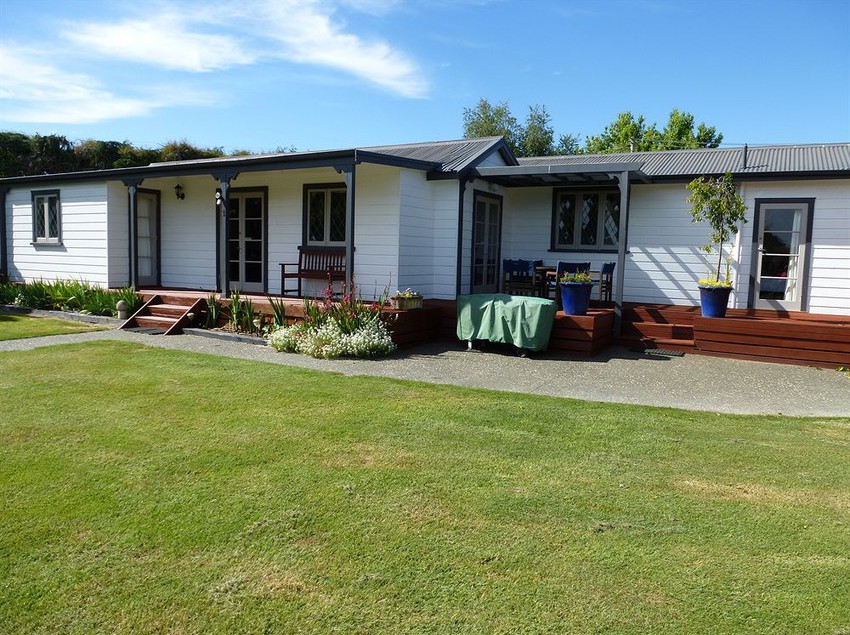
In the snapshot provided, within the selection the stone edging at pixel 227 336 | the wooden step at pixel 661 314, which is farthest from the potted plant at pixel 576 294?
the stone edging at pixel 227 336

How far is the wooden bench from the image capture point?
1162 cm

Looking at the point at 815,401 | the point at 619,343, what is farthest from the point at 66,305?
the point at 815,401

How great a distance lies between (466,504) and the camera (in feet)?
12.1

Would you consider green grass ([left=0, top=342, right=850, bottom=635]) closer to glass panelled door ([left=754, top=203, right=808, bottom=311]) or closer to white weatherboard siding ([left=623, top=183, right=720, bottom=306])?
glass panelled door ([left=754, top=203, right=808, bottom=311])

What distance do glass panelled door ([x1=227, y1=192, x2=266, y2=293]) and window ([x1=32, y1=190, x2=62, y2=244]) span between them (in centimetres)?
419

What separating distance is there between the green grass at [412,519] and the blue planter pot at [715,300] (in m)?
4.05

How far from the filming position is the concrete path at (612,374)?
6.73 m

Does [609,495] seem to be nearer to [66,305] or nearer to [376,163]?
[376,163]

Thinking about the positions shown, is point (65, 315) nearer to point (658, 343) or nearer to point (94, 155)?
point (658, 343)

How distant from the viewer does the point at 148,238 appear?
1450cm

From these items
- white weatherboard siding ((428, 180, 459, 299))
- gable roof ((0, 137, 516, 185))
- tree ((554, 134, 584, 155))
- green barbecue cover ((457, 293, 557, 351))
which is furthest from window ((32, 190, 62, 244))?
tree ((554, 134, 584, 155))

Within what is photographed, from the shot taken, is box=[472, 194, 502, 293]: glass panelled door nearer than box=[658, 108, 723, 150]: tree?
Yes

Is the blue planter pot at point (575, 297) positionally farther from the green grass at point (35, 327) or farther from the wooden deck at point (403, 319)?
the green grass at point (35, 327)

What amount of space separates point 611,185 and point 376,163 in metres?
4.84
